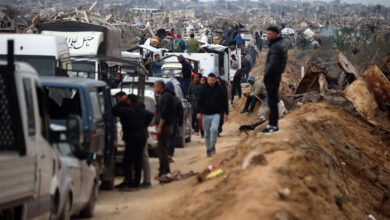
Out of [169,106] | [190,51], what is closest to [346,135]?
[169,106]

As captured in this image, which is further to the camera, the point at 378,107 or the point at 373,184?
the point at 378,107

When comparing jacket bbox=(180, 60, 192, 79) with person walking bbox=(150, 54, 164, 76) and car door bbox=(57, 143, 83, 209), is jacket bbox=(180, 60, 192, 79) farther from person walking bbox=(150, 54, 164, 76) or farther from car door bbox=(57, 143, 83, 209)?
car door bbox=(57, 143, 83, 209)

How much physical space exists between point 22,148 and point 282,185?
11.5 ft

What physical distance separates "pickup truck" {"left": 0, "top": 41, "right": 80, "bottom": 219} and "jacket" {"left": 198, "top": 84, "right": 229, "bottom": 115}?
7979mm

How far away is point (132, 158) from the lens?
1281 cm

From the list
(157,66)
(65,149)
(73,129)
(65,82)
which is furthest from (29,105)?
(157,66)

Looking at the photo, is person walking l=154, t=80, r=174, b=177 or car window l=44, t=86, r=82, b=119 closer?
car window l=44, t=86, r=82, b=119

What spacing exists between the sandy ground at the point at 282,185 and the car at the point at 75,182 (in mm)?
633

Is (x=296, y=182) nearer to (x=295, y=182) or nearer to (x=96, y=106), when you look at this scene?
(x=295, y=182)

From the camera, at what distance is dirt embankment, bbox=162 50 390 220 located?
8.52m

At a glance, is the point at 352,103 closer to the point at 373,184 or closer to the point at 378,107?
the point at 378,107

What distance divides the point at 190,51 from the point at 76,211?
25123mm

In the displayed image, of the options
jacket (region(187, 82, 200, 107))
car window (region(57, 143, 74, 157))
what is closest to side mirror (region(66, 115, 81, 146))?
car window (region(57, 143, 74, 157))

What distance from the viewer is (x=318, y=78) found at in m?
23.8
